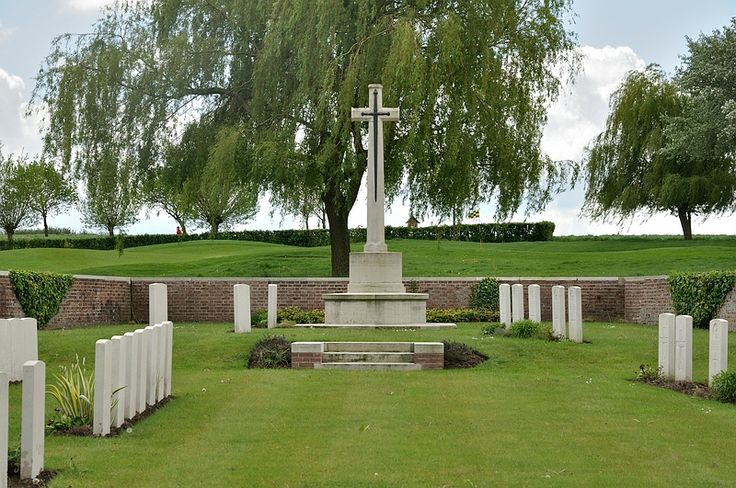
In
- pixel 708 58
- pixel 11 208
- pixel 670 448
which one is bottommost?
pixel 670 448

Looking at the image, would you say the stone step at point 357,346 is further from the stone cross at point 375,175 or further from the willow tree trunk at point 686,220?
the willow tree trunk at point 686,220

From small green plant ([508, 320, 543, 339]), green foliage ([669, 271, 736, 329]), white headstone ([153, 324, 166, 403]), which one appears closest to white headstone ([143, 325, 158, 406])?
white headstone ([153, 324, 166, 403])

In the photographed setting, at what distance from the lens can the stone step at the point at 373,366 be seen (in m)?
13.9

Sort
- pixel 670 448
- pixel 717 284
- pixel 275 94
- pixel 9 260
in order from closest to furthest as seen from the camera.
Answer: pixel 670 448 < pixel 717 284 < pixel 275 94 < pixel 9 260

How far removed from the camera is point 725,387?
430 inches

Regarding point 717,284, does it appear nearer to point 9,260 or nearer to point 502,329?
point 502,329

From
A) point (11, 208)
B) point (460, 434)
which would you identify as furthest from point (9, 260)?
point (460, 434)

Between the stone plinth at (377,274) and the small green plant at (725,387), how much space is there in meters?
9.15

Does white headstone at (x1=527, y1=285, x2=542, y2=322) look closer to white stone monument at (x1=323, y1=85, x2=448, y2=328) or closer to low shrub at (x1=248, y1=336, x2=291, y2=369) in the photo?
white stone monument at (x1=323, y1=85, x2=448, y2=328)

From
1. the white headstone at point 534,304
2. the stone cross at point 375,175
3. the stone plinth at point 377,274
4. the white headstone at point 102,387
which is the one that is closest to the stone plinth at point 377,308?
the stone plinth at point 377,274

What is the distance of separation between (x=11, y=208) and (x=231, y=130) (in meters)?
26.0

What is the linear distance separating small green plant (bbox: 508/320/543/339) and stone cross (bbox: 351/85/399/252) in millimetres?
4142

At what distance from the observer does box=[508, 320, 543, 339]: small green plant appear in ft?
54.3

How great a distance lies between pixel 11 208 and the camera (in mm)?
46719
